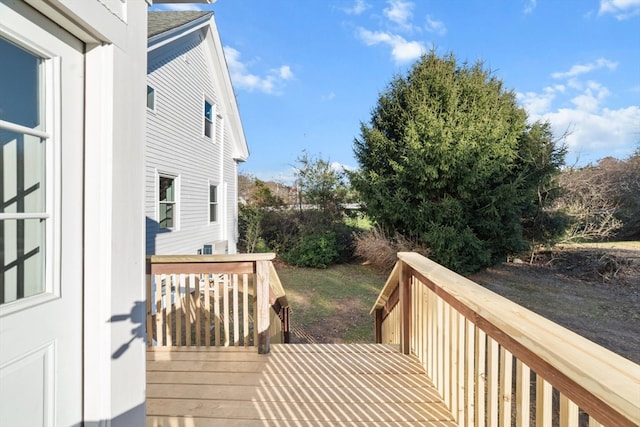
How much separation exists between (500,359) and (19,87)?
226cm

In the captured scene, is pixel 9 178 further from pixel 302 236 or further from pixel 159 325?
pixel 302 236

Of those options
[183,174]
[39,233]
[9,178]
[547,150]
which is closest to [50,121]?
[9,178]

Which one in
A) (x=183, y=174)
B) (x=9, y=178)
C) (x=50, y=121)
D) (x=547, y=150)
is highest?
(x=547, y=150)

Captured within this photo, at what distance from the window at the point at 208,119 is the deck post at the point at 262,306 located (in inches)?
295

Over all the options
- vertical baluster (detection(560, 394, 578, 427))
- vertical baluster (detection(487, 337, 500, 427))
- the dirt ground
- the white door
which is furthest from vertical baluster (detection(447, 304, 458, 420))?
the dirt ground

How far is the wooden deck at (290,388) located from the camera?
6.04 ft

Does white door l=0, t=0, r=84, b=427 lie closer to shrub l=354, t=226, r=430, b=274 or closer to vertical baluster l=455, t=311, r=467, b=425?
vertical baluster l=455, t=311, r=467, b=425

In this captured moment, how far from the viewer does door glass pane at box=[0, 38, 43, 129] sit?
1063 millimetres

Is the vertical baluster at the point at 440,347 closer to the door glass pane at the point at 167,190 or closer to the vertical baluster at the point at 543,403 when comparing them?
the vertical baluster at the point at 543,403

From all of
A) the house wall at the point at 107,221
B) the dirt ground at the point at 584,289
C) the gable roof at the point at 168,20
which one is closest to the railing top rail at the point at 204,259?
the house wall at the point at 107,221

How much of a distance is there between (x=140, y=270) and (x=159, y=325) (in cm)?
145

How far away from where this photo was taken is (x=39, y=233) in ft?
3.91

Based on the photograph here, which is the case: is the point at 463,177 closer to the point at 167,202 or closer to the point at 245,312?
the point at 245,312

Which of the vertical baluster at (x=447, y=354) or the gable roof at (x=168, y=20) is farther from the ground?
the gable roof at (x=168, y=20)
